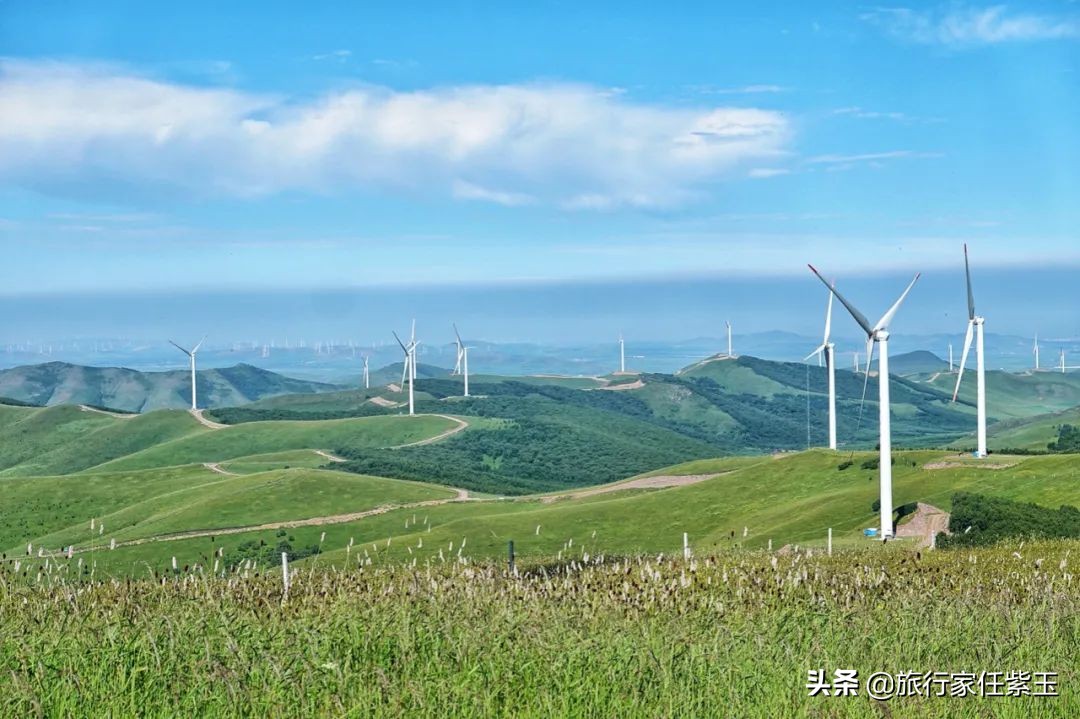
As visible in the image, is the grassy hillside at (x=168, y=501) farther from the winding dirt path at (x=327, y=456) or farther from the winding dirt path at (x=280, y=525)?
the winding dirt path at (x=327, y=456)

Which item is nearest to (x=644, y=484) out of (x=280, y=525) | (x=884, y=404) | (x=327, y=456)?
(x=280, y=525)

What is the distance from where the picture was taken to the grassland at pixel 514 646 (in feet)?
35.2

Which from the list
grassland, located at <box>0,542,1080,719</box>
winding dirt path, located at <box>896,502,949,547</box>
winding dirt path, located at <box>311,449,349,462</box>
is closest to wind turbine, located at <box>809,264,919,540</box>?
winding dirt path, located at <box>896,502,949,547</box>

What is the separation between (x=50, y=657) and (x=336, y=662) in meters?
2.78

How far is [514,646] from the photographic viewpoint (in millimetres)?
12203

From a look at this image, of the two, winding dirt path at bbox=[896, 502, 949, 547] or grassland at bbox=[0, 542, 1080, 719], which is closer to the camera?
grassland at bbox=[0, 542, 1080, 719]

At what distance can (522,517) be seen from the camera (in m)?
89.1

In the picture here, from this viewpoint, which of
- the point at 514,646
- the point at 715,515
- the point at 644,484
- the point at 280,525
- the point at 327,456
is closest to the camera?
the point at 514,646

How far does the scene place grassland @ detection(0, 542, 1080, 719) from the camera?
35.2ft

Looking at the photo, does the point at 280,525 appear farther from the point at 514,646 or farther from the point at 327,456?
the point at 514,646

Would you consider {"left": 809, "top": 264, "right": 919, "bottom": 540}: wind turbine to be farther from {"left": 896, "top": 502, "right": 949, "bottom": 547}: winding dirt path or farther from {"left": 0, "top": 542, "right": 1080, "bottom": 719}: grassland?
{"left": 0, "top": 542, "right": 1080, "bottom": 719}: grassland

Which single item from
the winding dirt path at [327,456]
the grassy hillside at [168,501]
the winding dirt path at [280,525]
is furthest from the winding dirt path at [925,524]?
the winding dirt path at [327,456]

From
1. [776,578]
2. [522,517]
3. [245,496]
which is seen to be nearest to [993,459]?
[522,517]

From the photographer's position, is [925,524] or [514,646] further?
[925,524]
